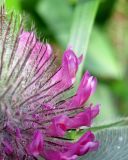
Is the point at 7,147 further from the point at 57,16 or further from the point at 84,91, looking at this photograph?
the point at 57,16

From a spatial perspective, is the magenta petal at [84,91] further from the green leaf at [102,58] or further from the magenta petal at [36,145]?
the green leaf at [102,58]

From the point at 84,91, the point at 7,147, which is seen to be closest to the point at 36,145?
the point at 7,147

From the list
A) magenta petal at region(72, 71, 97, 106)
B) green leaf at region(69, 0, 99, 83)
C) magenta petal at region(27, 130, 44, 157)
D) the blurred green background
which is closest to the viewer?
magenta petal at region(27, 130, 44, 157)

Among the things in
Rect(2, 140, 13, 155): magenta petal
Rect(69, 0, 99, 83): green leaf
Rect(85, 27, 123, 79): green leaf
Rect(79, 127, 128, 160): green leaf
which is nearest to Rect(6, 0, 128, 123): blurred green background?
Rect(85, 27, 123, 79): green leaf

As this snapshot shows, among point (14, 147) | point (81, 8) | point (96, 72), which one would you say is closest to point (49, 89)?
point (14, 147)

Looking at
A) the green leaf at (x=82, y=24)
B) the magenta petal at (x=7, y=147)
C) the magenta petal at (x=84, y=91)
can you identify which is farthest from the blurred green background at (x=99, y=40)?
the magenta petal at (x=7, y=147)

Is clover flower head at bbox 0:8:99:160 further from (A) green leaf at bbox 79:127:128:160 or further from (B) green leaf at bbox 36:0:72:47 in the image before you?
(B) green leaf at bbox 36:0:72:47

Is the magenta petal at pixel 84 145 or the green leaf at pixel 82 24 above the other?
the green leaf at pixel 82 24
